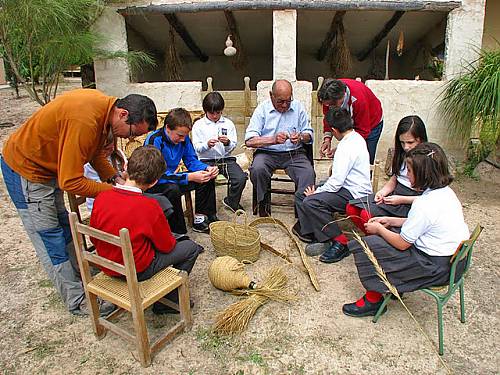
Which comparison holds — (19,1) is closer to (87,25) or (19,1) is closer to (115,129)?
(87,25)

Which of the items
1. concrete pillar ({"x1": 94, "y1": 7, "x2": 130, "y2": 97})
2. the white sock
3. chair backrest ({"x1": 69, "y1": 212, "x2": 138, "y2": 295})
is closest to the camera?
chair backrest ({"x1": 69, "y1": 212, "x2": 138, "y2": 295})

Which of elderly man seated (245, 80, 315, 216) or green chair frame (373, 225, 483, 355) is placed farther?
elderly man seated (245, 80, 315, 216)

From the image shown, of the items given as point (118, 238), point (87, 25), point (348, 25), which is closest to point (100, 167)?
point (118, 238)

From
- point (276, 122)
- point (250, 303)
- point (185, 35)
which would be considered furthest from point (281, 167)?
point (185, 35)

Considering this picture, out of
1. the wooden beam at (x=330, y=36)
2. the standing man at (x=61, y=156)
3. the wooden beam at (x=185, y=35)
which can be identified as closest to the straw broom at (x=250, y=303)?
the standing man at (x=61, y=156)

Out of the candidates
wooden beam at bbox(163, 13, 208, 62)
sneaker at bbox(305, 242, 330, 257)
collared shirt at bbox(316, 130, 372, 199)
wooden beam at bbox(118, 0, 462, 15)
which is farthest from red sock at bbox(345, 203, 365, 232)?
wooden beam at bbox(163, 13, 208, 62)

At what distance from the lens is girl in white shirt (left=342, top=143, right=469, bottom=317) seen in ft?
8.21

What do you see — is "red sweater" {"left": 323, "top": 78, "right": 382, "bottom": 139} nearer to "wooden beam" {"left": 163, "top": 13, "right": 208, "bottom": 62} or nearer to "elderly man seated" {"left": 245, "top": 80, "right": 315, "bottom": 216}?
"elderly man seated" {"left": 245, "top": 80, "right": 315, "bottom": 216}

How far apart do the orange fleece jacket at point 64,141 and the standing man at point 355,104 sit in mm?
2160

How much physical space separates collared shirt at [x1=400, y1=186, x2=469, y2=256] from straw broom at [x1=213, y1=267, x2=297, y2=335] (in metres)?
1.08

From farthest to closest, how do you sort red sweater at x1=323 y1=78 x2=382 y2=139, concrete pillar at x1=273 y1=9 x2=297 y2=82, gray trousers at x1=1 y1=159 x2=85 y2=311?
concrete pillar at x1=273 y1=9 x2=297 y2=82, red sweater at x1=323 y1=78 x2=382 y2=139, gray trousers at x1=1 y1=159 x2=85 y2=311

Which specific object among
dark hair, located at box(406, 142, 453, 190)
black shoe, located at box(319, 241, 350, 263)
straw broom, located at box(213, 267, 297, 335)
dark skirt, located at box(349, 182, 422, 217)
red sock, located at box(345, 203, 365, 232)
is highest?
dark hair, located at box(406, 142, 453, 190)

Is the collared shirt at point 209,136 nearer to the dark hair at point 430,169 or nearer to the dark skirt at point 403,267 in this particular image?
the dark skirt at point 403,267

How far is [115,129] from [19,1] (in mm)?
3507
